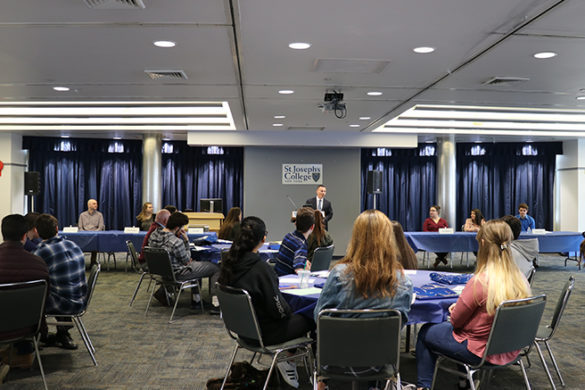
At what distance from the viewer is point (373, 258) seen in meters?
2.82

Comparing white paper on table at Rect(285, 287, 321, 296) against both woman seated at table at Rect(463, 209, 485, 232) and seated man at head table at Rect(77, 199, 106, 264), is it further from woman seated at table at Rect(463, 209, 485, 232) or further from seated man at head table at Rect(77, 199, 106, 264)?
seated man at head table at Rect(77, 199, 106, 264)

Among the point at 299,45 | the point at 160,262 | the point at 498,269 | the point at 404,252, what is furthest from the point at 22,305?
the point at 299,45

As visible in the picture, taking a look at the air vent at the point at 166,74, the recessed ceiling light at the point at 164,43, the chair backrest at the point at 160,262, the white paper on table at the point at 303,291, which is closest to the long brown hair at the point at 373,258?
the white paper on table at the point at 303,291

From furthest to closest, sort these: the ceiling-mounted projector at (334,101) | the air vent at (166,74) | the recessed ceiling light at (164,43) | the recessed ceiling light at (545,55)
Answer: the ceiling-mounted projector at (334,101) < the air vent at (166,74) < the recessed ceiling light at (545,55) < the recessed ceiling light at (164,43)

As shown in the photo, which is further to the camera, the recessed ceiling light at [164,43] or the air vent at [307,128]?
the air vent at [307,128]

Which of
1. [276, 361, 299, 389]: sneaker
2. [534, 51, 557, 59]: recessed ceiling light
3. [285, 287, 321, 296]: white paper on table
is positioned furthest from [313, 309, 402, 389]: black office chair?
[534, 51, 557, 59]: recessed ceiling light

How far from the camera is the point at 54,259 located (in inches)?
166

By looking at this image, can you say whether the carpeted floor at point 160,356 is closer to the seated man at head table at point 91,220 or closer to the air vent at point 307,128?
the seated man at head table at point 91,220

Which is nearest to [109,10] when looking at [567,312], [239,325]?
[239,325]

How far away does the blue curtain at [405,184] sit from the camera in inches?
590

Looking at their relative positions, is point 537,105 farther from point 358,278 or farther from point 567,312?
point 358,278

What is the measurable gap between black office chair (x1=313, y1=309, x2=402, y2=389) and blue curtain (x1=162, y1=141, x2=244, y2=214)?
12060 millimetres

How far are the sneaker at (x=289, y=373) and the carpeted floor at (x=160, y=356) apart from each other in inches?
4.0

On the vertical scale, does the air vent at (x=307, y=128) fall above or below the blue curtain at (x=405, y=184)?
above
